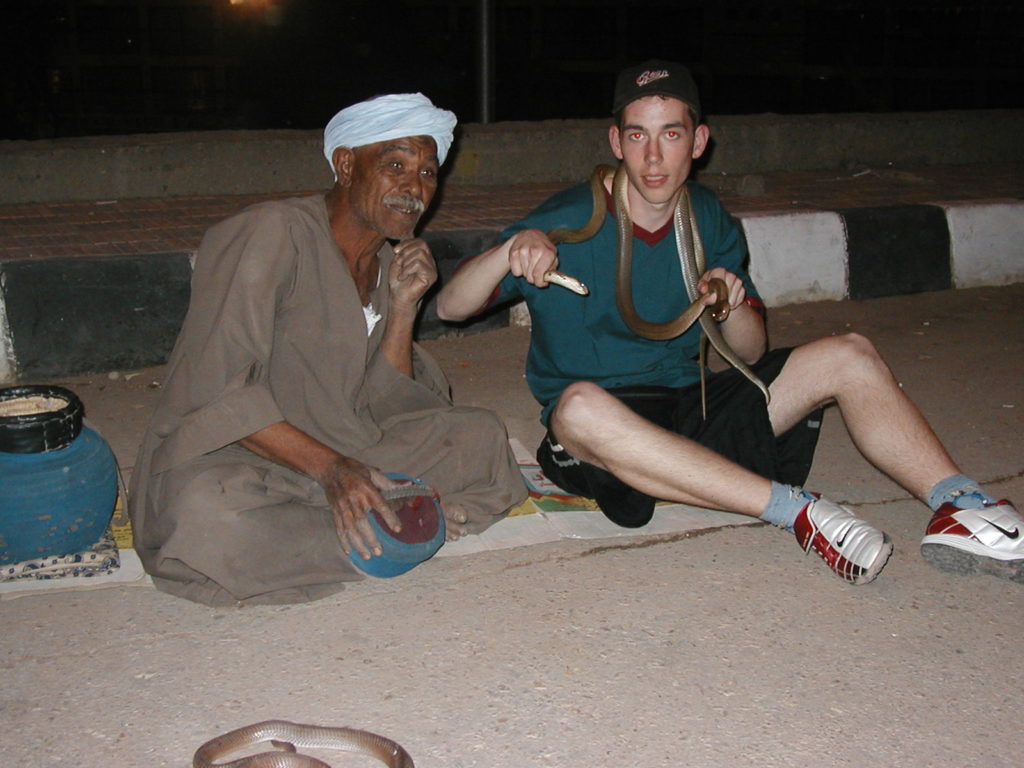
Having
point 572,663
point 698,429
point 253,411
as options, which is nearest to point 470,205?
point 698,429

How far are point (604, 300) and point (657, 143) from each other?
0.45 m

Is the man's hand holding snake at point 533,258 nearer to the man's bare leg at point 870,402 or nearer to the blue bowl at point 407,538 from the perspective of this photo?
the blue bowl at point 407,538

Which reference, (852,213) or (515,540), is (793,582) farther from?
(852,213)

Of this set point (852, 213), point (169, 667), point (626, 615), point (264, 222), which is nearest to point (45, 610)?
point (169, 667)

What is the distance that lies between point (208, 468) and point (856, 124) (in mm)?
5853

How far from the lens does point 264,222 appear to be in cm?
275

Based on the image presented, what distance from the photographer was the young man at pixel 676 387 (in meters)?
2.94

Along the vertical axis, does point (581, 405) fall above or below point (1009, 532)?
above

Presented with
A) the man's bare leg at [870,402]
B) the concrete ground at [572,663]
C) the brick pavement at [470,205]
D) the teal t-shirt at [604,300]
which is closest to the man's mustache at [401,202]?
the teal t-shirt at [604,300]

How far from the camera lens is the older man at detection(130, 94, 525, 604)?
265 centimetres

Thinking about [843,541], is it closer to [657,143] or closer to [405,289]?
[657,143]

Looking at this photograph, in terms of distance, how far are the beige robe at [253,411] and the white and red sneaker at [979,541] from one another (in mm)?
1471

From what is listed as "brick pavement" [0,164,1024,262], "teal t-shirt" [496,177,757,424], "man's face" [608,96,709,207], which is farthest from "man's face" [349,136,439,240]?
"brick pavement" [0,164,1024,262]

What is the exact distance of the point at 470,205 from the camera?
5918 mm
